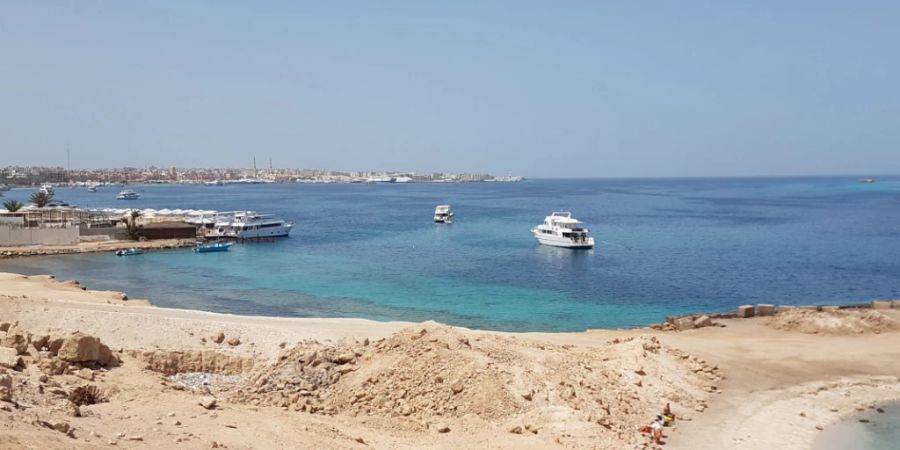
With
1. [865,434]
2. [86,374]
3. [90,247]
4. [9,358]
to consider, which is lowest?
[865,434]

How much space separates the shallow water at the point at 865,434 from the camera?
1720cm

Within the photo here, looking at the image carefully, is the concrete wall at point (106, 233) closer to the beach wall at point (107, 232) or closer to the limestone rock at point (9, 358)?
the beach wall at point (107, 232)

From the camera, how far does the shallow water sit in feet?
56.4

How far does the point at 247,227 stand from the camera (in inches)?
2886

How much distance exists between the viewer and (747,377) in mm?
22438

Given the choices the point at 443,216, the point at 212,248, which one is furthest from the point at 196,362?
the point at 443,216

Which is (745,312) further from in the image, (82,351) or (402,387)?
(82,351)

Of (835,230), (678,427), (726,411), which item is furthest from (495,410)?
(835,230)

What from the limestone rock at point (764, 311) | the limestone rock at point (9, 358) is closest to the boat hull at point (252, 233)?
the limestone rock at point (764, 311)

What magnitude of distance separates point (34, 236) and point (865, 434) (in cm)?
6454

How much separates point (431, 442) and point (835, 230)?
3126 inches

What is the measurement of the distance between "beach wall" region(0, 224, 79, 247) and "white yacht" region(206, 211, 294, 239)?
13.2 m

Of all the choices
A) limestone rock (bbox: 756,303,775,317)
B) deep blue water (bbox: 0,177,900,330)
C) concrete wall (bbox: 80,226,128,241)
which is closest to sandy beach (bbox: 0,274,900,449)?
limestone rock (bbox: 756,303,775,317)

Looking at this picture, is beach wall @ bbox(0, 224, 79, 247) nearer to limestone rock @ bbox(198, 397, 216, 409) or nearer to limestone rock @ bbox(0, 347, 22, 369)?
limestone rock @ bbox(0, 347, 22, 369)
